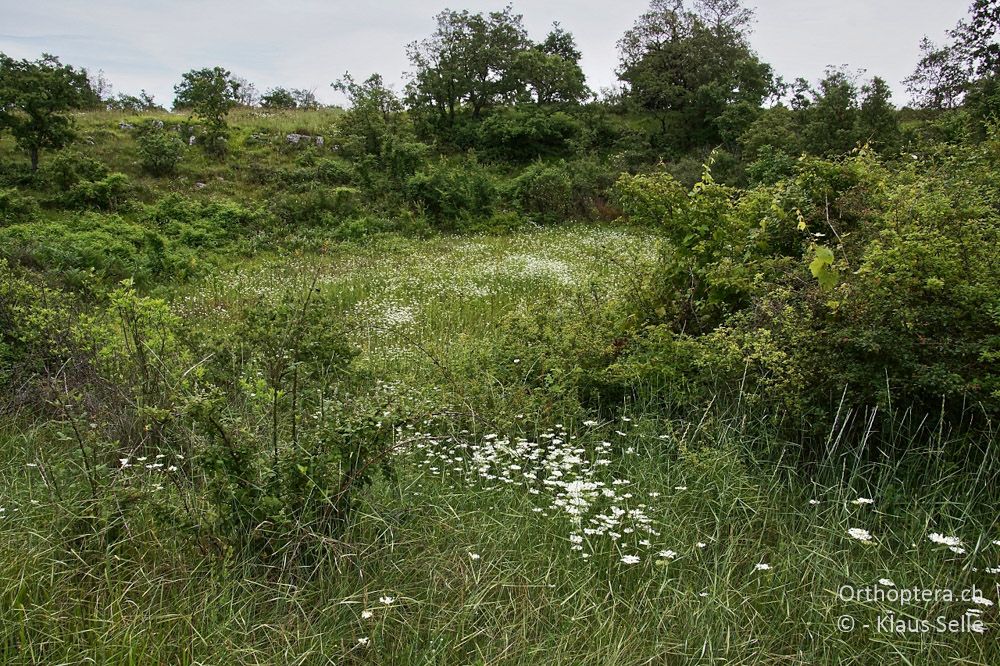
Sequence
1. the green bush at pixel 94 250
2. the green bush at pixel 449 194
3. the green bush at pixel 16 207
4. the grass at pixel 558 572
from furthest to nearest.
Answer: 1. the green bush at pixel 449 194
2. the green bush at pixel 16 207
3. the green bush at pixel 94 250
4. the grass at pixel 558 572

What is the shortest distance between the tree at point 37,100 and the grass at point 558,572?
1794 cm

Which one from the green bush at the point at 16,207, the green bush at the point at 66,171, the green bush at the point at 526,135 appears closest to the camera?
the green bush at the point at 16,207

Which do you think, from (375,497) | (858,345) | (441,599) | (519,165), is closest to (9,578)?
(375,497)

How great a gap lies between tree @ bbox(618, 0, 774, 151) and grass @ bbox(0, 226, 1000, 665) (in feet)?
92.2

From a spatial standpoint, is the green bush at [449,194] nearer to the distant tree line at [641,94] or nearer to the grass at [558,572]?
the distant tree line at [641,94]

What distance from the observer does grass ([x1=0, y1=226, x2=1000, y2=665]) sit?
97.8 inches

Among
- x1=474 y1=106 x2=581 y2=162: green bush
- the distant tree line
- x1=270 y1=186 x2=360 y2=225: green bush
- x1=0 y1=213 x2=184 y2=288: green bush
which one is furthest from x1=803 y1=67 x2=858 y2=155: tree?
x1=0 y1=213 x2=184 y2=288: green bush

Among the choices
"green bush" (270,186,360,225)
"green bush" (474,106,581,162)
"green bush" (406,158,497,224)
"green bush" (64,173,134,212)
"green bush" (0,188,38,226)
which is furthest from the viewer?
"green bush" (474,106,581,162)

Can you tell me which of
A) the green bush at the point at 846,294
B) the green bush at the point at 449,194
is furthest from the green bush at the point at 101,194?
the green bush at the point at 846,294

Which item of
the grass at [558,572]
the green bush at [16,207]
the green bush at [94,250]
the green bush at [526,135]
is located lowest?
the grass at [558,572]

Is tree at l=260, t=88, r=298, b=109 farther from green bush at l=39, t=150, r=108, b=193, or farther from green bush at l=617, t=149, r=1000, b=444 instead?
green bush at l=617, t=149, r=1000, b=444

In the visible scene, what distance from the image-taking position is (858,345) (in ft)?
12.1

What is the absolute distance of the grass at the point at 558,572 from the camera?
97.8 inches

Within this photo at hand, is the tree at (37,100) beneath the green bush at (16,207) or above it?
above
